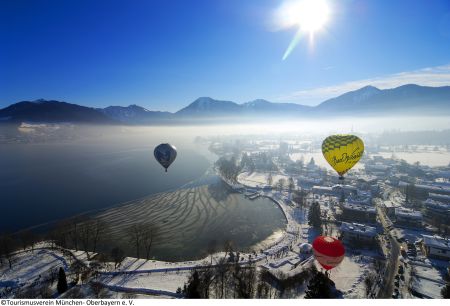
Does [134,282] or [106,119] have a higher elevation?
[106,119]

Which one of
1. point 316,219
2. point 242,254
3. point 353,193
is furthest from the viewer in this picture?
point 353,193

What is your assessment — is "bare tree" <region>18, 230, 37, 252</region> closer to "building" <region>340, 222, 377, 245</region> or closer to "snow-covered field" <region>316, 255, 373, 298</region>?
"snow-covered field" <region>316, 255, 373, 298</region>

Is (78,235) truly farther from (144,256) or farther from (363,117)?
(363,117)

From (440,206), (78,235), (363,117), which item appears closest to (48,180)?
(78,235)

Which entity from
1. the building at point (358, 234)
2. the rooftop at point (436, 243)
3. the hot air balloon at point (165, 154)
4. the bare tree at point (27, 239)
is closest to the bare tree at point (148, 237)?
the hot air balloon at point (165, 154)

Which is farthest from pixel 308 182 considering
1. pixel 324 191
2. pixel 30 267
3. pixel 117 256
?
pixel 30 267

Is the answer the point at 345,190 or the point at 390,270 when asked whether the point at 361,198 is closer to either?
the point at 345,190
